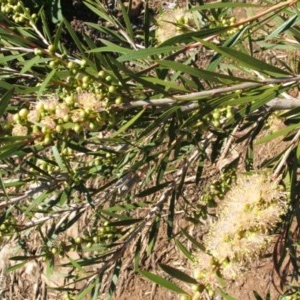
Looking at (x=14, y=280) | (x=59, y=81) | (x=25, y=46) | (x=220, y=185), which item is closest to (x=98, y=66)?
(x=59, y=81)

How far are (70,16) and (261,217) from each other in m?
3.23

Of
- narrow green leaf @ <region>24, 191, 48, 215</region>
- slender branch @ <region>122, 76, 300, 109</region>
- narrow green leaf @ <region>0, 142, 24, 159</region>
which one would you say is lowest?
narrow green leaf @ <region>24, 191, 48, 215</region>

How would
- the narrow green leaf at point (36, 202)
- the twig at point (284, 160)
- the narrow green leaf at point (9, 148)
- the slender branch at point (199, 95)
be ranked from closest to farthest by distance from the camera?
1. the narrow green leaf at point (9, 148)
2. the slender branch at point (199, 95)
3. the twig at point (284, 160)
4. the narrow green leaf at point (36, 202)

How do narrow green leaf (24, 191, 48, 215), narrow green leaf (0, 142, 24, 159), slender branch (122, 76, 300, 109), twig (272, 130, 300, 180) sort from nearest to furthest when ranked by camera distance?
1. narrow green leaf (0, 142, 24, 159)
2. slender branch (122, 76, 300, 109)
3. twig (272, 130, 300, 180)
4. narrow green leaf (24, 191, 48, 215)

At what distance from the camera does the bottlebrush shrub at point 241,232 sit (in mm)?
992

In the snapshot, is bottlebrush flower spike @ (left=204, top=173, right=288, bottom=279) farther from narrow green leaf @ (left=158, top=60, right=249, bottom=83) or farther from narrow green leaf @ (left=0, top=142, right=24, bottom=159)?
narrow green leaf @ (left=0, top=142, right=24, bottom=159)

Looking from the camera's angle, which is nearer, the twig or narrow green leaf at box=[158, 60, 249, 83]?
narrow green leaf at box=[158, 60, 249, 83]

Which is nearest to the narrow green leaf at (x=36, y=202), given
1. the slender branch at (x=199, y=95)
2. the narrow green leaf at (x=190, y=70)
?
the slender branch at (x=199, y=95)

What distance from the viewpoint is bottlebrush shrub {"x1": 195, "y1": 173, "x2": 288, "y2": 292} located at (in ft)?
3.25

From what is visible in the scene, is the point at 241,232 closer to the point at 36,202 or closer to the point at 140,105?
the point at 140,105

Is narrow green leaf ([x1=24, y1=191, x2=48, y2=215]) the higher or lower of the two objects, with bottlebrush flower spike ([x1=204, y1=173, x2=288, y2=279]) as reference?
lower

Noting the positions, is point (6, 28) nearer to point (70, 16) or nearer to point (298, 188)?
point (298, 188)

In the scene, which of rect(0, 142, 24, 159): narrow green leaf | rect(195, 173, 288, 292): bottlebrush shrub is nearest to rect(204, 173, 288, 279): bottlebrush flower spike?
rect(195, 173, 288, 292): bottlebrush shrub

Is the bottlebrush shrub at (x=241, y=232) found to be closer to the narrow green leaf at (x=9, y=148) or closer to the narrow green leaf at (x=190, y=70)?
the narrow green leaf at (x=190, y=70)
